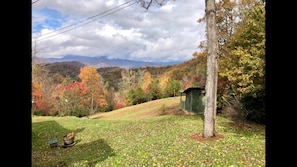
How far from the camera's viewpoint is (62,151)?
12086 millimetres

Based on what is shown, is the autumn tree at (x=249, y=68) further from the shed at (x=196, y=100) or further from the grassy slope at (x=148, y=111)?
the grassy slope at (x=148, y=111)

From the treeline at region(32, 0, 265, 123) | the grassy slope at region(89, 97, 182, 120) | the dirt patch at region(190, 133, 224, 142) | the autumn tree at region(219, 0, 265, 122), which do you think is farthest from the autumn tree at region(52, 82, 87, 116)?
the dirt patch at region(190, 133, 224, 142)

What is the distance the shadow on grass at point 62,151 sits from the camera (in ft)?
30.0

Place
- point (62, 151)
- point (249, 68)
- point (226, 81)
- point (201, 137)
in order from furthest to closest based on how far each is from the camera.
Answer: point (226, 81) → point (249, 68) → point (62, 151) → point (201, 137)

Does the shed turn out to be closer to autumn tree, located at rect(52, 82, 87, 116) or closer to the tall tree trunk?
the tall tree trunk

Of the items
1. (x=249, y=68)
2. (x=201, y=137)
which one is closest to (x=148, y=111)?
(x=249, y=68)

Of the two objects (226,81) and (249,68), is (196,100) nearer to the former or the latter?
(226,81)

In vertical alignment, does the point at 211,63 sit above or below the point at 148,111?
above

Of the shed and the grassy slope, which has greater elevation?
the shed

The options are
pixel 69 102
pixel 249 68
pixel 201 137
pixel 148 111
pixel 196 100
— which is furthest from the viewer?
pixel 69 102

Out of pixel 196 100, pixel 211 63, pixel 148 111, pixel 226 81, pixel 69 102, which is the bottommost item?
pixel 148 111

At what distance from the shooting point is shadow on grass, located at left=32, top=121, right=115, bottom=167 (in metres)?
9.13

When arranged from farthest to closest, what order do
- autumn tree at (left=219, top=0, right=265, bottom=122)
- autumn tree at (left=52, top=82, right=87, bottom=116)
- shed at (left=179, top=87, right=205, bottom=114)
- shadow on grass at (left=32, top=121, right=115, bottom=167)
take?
autumn tree at (left=52, top=82, right=87, bottom=116), shed at (left=179, top=87, right=205, bottom=114), autumn tree at (left=219, top=0, right=265, bottom=122), shadow on grass at (left=32, top=121, right=115, bottom=167)
